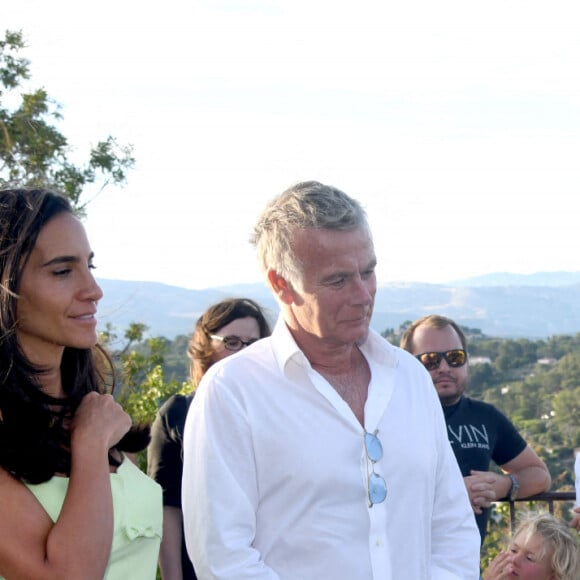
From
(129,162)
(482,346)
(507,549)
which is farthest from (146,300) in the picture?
(507,549)

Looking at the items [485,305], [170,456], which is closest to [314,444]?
[170,456]

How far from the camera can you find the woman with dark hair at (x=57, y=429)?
2.10 metres

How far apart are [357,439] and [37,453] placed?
0.92m

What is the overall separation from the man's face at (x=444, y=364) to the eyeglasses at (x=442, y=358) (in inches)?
0.6

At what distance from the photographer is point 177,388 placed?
22.0 feet

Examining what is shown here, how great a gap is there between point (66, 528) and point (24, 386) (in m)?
0.39

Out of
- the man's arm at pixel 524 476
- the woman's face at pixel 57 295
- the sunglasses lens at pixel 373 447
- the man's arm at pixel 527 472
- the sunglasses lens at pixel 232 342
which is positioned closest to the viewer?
the woman's face at pixel 57 295

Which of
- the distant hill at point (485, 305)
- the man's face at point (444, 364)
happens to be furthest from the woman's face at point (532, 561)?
the distant hill at point (485, 305)

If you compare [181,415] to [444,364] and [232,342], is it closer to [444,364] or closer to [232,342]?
[232,342]

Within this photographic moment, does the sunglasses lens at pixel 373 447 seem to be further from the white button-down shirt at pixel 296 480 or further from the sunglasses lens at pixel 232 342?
the sunglasses lens at pixel 232 342

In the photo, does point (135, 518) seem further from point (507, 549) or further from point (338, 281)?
point (507, 549)

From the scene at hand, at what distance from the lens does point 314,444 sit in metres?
2.58

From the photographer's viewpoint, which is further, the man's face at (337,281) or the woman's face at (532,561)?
the woman's face at (532,561)

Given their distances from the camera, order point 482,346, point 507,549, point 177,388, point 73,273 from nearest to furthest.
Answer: point 73,273 → point 507,549 → point 177,388 → point 482,346
